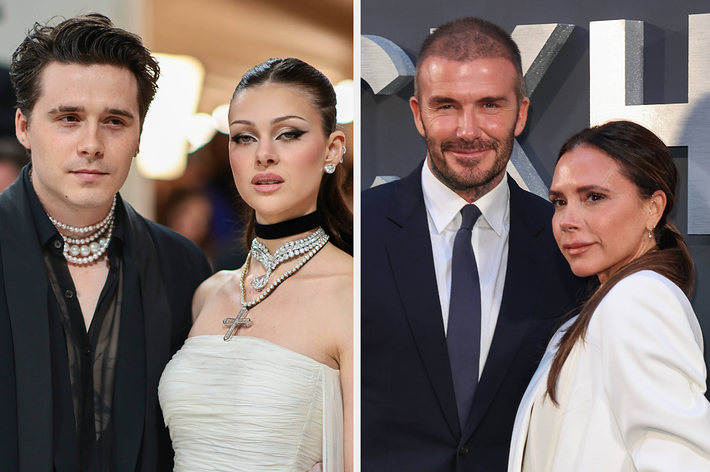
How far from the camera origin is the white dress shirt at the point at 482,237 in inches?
77.2

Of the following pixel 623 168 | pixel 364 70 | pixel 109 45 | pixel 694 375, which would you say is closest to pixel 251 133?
pixel 364 70

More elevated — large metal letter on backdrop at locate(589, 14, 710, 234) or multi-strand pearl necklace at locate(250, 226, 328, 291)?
large metal letter on backdrop at locate(589, 14, 710, 234)

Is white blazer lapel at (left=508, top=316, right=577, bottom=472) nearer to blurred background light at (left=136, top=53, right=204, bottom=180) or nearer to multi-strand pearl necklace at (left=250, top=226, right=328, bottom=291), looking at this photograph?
multi-strand pearl necklace at (left=250, top=226, right=328, bottom=291)

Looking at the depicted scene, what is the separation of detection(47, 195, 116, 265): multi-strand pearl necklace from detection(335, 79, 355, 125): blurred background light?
2.75 ft

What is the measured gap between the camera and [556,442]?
174cm

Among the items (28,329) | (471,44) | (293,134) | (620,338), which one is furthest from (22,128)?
(620,338)

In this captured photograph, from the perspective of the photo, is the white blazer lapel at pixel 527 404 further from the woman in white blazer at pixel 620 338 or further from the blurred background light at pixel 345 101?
the blurred background light at pixel 345 101

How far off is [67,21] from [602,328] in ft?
6.34

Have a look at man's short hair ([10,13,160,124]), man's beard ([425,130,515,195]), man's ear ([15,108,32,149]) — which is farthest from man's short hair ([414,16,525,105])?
man's ear ([15,108,32,149])

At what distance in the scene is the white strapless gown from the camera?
6.31 feet

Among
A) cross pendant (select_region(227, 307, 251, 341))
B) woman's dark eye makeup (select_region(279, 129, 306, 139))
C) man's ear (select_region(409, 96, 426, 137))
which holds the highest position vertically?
man's ear (select_region(409, 96, 426, 137))

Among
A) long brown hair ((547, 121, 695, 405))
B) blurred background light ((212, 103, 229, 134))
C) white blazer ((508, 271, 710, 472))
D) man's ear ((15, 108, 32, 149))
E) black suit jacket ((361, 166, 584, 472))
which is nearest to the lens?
white blazer ((508, 271, 710, 472))

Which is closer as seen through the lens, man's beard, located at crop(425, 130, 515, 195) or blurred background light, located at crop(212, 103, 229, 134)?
man's beard, located at crop(425, 130, 515, 195)

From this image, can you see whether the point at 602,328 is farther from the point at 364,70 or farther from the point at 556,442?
the point at 364,70
